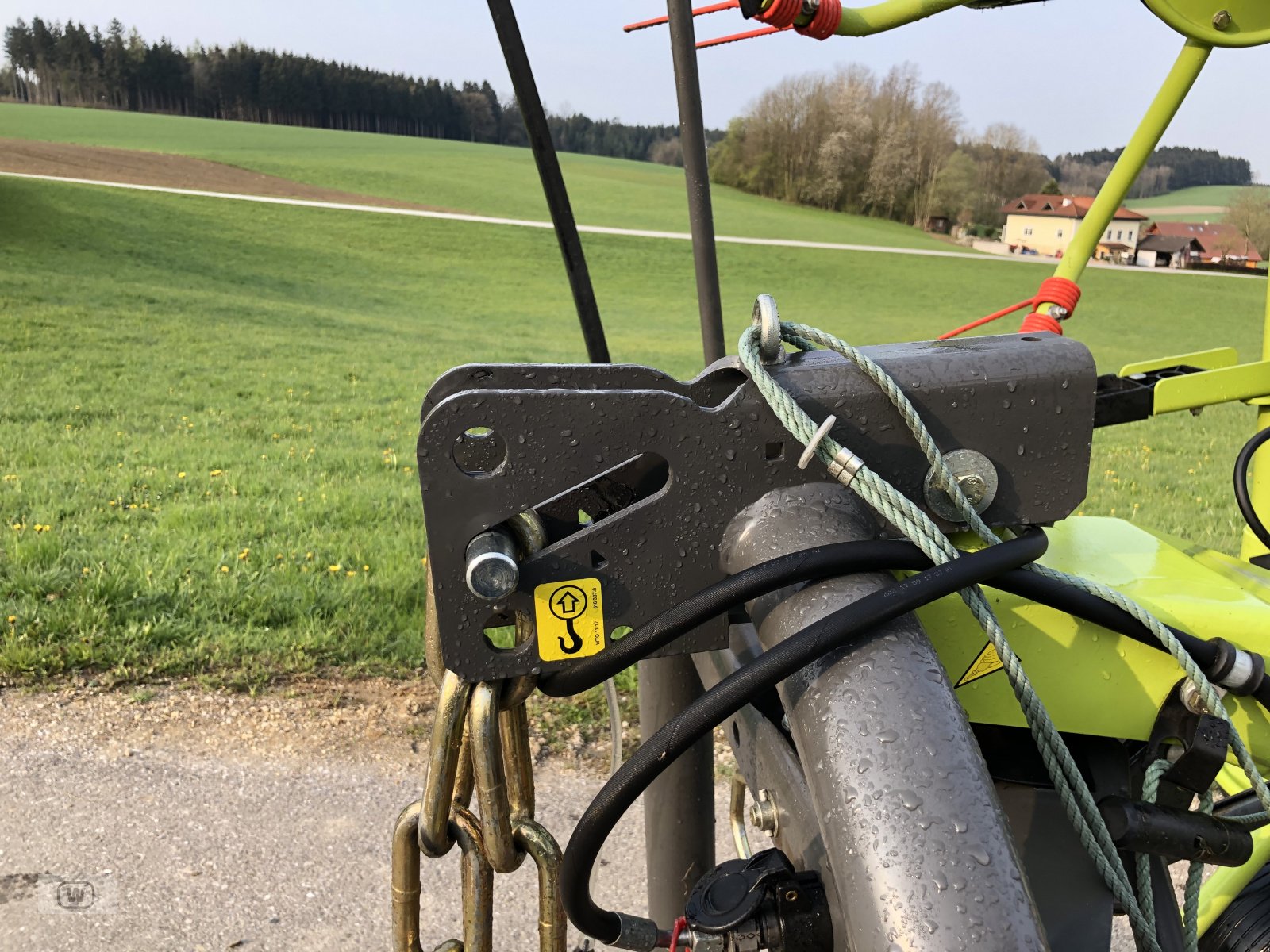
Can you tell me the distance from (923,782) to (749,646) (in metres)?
0.35

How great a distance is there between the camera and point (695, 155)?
128cm

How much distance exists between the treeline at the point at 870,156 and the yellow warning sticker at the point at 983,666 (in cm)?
4970

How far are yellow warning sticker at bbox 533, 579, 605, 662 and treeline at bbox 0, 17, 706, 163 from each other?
6701cm

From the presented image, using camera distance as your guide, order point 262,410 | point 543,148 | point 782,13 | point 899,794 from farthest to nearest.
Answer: point 262,410 → point 543,148 → point 782,13 → point 899,794

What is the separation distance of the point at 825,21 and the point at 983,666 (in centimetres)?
67

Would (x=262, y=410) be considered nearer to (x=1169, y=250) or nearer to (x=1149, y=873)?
(x=1149, y=873)

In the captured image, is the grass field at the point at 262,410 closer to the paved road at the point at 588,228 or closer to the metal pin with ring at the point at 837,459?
the metal pin with ring at the point at 837,459

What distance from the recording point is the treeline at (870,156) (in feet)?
163

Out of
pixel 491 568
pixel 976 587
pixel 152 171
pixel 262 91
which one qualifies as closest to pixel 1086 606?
pixel 976 587

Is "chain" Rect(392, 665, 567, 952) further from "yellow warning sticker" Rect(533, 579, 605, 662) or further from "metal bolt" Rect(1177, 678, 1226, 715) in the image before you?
"metal bolt" Rect(1177, 678, 1226, 715)

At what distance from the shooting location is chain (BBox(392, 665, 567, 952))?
0.70 meters

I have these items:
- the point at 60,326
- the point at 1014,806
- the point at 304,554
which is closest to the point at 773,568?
the point at 1014,806

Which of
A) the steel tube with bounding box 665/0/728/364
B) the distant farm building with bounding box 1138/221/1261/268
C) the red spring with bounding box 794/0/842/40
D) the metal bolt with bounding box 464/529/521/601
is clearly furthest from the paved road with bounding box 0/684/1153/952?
the distant farm building with bounding box 1138/221/1261/268

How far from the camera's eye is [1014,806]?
0.92 m
